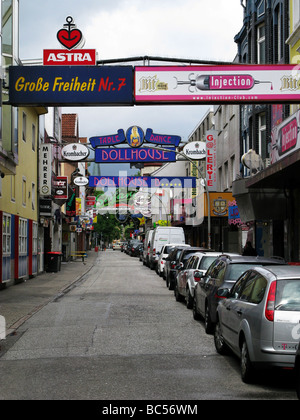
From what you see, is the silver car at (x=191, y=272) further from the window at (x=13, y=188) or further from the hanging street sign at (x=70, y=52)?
the window at (x=13, y=188)

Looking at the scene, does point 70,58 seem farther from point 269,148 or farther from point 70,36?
point 269,148

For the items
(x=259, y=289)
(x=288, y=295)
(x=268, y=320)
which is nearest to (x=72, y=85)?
(x=259, y=289)

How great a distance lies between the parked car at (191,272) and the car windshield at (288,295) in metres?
7.35

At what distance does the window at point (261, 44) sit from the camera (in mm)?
26416

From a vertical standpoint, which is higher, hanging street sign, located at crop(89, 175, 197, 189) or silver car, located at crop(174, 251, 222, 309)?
hanging street sign, located at crop(89, 175, 197, 189)

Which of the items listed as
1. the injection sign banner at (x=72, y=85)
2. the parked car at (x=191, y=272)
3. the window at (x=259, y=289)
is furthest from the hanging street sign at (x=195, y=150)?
the window at (x=259, y=289)

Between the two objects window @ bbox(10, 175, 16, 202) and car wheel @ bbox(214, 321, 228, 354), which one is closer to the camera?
car wheel @ bbox(214, 321, 228, 354)

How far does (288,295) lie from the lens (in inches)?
278

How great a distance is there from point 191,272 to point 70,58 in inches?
255

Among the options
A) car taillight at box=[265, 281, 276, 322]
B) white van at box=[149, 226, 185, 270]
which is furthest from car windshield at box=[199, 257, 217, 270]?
white van at box=[149, 226, 185, 270]

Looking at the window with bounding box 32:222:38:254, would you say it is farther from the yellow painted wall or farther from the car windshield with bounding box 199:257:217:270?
the car windshield with bounding box 199:257:217:270

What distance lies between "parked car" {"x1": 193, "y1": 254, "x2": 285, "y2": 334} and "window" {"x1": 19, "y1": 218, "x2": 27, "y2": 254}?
46.0 feet

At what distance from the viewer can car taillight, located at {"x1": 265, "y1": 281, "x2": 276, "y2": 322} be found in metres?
6.90
